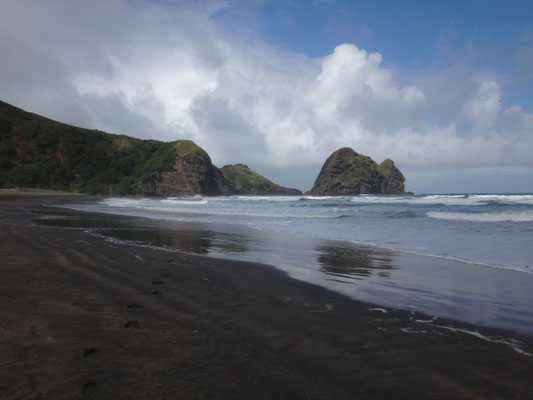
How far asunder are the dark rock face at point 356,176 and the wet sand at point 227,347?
136463 mm

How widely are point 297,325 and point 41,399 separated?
7.64 ft

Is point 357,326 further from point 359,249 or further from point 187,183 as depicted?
point 187,183

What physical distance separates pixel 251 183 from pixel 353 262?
537 ft

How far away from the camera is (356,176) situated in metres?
140

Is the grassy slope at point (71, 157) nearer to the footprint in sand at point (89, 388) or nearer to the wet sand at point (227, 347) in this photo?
the wet sand at point (227, 347)

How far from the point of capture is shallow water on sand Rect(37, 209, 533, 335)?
4.45m

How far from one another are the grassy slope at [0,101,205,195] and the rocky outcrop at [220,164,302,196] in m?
61.0

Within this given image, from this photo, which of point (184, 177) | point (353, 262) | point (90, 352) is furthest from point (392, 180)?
point (90, 352)

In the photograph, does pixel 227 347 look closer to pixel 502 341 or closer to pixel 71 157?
pixel 502 341

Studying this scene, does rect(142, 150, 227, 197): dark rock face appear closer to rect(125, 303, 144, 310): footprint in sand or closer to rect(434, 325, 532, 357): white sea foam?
rect(125, 303, 144, 310): footprint in sand

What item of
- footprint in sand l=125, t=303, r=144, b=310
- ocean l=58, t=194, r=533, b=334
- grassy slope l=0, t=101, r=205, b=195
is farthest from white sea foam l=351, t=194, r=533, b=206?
grassy slope l=0, t=101, r=205, b=195

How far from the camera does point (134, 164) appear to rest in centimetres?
9775

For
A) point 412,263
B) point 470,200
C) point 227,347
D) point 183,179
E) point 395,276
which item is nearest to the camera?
point 227,347

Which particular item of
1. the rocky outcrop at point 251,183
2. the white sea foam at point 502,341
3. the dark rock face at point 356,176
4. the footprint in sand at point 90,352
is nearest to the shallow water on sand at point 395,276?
the white sea foam at point 502,341
